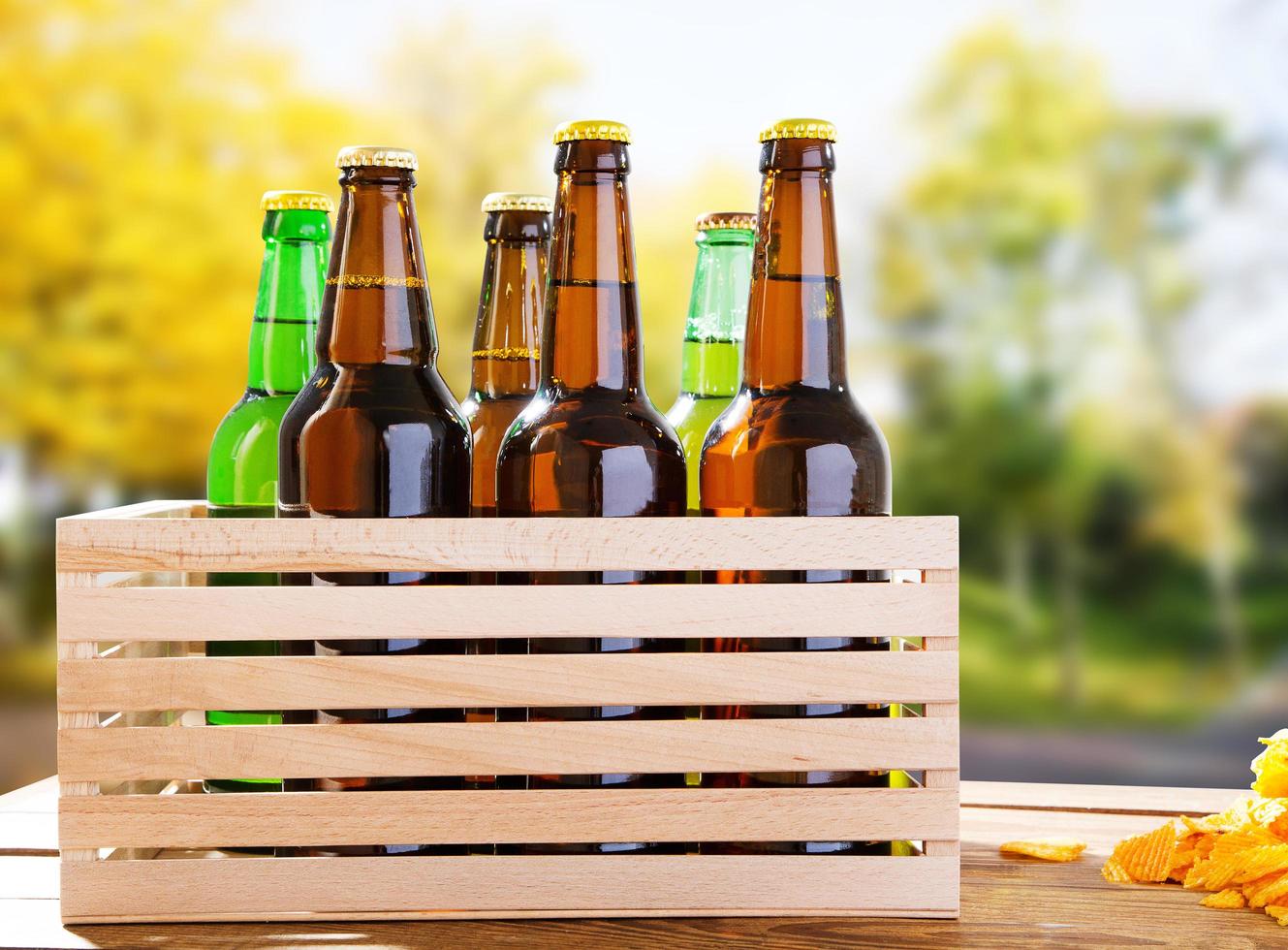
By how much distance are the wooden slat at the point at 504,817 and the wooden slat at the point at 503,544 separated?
0.14m

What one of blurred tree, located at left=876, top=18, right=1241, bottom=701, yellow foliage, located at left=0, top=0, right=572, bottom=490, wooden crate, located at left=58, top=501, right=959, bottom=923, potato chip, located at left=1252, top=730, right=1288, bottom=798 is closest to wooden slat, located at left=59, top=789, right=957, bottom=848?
wooden crate, located at left=58, top=501, right=959, bottom=923

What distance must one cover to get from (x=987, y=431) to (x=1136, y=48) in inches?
49.1

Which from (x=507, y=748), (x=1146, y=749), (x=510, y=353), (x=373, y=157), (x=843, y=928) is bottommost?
(x=1146, y=749)

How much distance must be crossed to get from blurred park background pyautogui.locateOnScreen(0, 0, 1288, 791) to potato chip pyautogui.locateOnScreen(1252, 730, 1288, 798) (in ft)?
9.61

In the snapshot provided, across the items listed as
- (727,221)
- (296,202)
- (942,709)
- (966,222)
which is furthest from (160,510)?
(966,222)

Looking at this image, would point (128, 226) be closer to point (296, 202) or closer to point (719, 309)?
point (296, 202)

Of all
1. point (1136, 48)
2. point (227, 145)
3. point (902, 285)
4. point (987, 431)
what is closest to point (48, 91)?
point (227, 145)

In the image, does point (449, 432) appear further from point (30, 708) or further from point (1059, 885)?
point (30, 708)

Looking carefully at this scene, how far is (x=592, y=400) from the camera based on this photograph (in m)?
0.85

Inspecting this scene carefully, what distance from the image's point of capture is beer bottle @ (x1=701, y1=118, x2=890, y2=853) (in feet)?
2.67

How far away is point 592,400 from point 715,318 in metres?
0.21

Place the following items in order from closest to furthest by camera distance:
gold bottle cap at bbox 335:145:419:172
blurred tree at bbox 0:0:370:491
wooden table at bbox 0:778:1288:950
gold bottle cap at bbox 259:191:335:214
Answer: wooden table at bbox 0:778:1288:950, gold bottle cap at bbox 335:145:419:172, gold bottle cap at bbox 259:191:335:214, blurred tree at bbox 0:0:370:491

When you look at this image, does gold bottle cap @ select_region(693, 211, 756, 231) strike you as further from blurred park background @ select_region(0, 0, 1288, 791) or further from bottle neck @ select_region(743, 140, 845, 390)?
blurred park background @ select_region(0, 0, 1288, 791)

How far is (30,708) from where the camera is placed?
379cm
